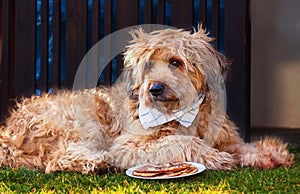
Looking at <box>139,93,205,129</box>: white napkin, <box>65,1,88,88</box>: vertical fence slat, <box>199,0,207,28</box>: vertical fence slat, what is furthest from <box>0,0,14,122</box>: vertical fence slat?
<box>139,93,205,129</box>: white napkin

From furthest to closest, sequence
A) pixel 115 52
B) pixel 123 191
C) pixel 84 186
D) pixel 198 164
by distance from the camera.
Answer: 1. pixel 115 52
2. pixel 198 164
3. pixel 84 186
4. pixel 123 191

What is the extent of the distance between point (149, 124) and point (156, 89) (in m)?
0.27

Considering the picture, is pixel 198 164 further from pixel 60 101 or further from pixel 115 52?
pixel 115 52

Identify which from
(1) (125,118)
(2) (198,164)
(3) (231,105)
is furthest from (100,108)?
(3) (231,105)

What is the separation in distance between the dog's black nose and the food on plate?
41 cm

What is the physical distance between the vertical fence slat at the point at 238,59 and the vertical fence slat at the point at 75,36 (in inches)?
52.9

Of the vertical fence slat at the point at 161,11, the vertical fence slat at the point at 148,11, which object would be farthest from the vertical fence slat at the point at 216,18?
the vertical fence slat at the point at 148,11

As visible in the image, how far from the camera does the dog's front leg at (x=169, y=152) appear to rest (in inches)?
128

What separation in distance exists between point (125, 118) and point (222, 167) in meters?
0.70

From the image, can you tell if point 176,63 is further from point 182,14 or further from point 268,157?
point 182,14

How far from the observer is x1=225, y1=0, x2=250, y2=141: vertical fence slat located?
177 inches

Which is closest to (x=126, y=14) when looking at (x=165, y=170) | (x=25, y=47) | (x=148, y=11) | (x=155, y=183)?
(x=148, y=11)

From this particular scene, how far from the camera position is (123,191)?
269cm

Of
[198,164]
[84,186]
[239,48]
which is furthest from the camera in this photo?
[239,48]
